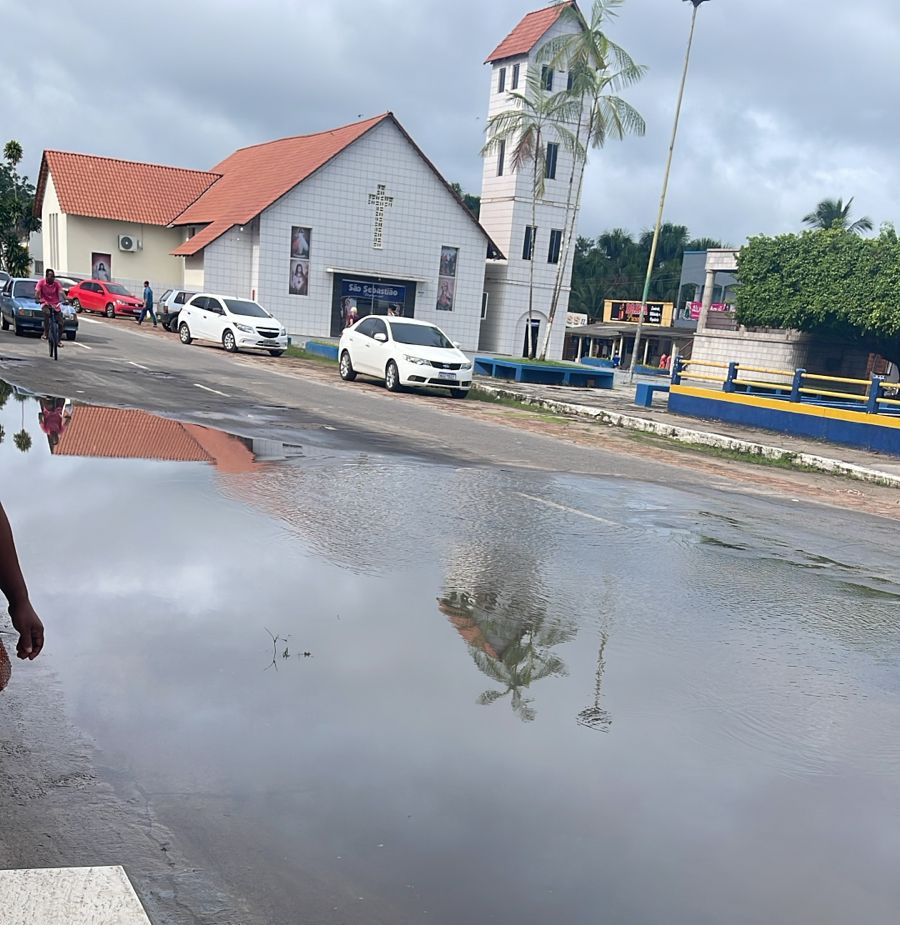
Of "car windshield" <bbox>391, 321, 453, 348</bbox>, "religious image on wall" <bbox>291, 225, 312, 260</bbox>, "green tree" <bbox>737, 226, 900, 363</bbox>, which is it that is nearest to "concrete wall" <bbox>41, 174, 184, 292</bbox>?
"religious image on wall" <bbox>291, 225, 312, 260</bbox>

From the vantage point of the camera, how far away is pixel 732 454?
17.1 metres

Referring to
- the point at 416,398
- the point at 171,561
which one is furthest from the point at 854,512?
the point at 416,398

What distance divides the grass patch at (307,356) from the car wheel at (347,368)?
5.70m

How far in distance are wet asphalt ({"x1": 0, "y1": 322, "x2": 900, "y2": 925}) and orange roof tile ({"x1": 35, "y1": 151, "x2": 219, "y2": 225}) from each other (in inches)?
1807

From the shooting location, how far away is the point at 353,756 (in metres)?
3.98

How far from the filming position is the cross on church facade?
4647 centimetres

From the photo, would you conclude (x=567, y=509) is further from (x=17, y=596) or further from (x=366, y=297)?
(x=366, y=297)

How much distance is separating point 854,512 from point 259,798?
995 cm

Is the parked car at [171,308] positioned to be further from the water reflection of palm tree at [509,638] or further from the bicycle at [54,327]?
the water reflection of palm tree at [509,638]

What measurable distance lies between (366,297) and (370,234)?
10.4 ft

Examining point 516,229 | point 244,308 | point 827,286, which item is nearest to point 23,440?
point 244,308

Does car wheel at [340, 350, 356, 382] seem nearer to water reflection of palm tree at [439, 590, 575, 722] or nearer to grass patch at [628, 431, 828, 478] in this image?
grass patch at [628, 431, 828, 478]

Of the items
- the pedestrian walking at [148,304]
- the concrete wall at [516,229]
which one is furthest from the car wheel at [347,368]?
the concrete wall at [516,229]

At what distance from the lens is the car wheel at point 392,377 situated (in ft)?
72.7
